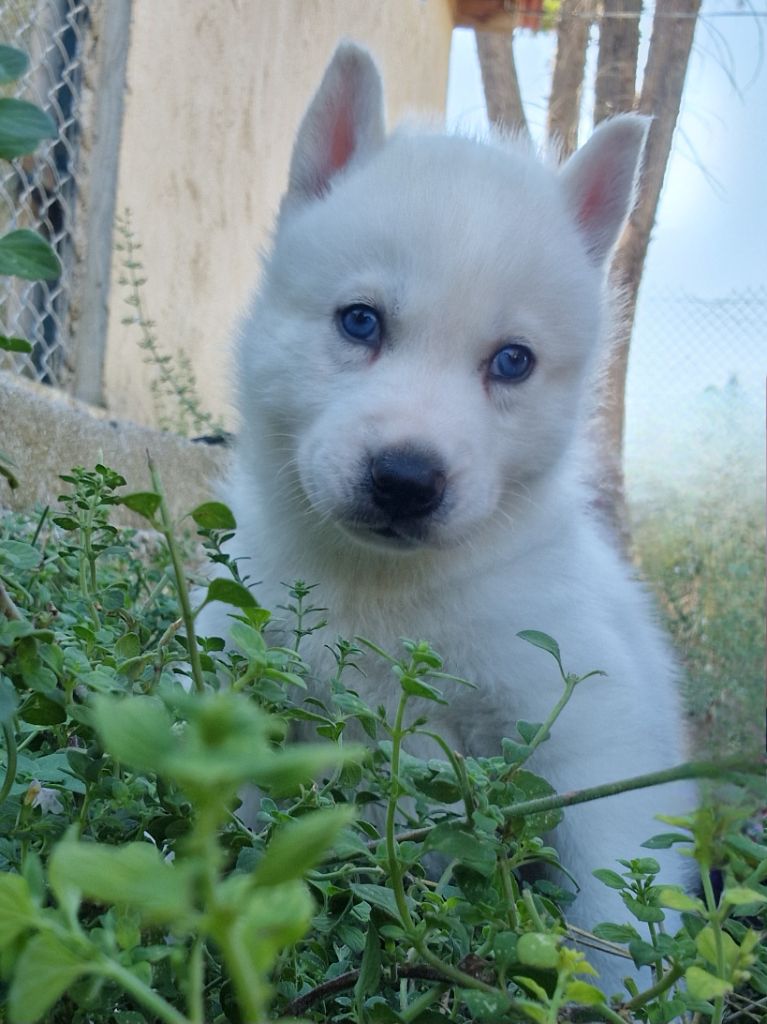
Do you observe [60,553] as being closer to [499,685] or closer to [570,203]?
[499,685]

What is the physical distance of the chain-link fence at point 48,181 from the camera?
336 cm

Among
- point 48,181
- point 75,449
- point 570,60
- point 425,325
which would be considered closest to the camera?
point 425,325

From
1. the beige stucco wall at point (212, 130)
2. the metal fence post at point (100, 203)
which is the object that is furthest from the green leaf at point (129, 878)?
the metal fence post at point (100, 203)

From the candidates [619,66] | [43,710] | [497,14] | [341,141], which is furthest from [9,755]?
[497,14]

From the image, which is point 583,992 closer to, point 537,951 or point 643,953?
point 537,951

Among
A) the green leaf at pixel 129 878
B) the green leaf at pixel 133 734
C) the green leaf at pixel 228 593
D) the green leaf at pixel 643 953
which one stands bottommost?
the green leaf at pixel 643 953

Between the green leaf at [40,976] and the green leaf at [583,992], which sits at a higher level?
the green leaf at [40,976]

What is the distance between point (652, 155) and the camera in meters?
4.42

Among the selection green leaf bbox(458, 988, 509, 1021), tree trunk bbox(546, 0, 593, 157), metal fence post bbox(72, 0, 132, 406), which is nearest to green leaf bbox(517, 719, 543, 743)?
green leaf bbox(458, 988, 509, 1021)

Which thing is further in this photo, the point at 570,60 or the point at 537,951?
the point at 570,60

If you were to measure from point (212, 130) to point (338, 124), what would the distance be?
8.59 ft

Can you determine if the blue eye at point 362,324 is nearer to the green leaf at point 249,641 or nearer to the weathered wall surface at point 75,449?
the weathered wall surface at point 75,449

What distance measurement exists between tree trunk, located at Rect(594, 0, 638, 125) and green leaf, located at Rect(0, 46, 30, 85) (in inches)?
201

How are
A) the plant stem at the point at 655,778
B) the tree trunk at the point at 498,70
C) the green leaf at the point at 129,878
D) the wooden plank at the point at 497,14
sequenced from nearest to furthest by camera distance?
the green leaf at the point at 129,878 < the plant stem at the point at 655,778 < the wooden plank at the point at 497,14 < the tree trunk at the point at 498,70
